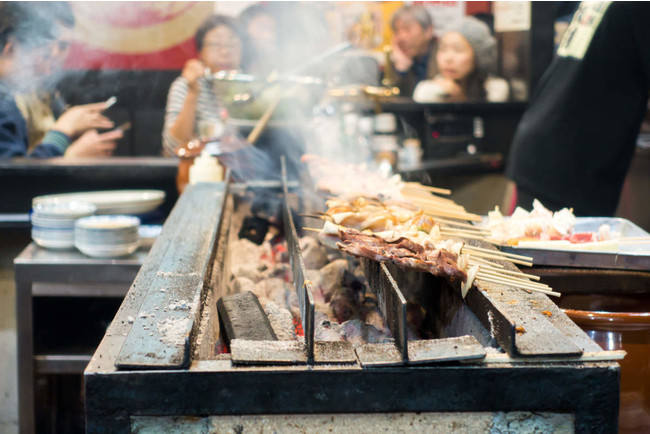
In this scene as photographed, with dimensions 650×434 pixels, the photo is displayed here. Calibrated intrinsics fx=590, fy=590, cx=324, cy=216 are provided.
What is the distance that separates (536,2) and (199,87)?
428 cm

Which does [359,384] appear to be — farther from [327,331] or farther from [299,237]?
[299,237]

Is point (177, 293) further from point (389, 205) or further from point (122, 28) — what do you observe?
point (122, 28)

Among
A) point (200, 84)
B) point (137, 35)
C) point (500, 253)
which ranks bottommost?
point (500, 253)

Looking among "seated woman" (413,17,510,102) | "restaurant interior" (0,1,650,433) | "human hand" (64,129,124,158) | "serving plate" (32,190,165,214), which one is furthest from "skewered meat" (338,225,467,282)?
"seated woman" (413,17,510,102)

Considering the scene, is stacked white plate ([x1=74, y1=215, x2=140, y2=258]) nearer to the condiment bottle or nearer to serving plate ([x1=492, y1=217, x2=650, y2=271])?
the condiment bottle

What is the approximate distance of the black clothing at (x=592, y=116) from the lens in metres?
3.57

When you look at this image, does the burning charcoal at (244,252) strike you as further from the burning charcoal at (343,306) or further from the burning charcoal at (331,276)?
the burning charcoal at (343,306)

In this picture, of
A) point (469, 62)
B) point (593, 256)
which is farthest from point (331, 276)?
point (469, 62)

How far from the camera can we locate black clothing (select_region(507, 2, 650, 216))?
357cm

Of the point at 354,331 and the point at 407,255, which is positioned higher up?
the point at 407,255

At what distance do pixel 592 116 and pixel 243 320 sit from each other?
3002 mm

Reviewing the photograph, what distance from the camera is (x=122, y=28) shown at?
7.21 m

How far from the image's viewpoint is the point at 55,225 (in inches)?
135

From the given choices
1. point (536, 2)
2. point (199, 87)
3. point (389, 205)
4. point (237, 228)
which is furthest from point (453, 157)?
point (389, 205)
